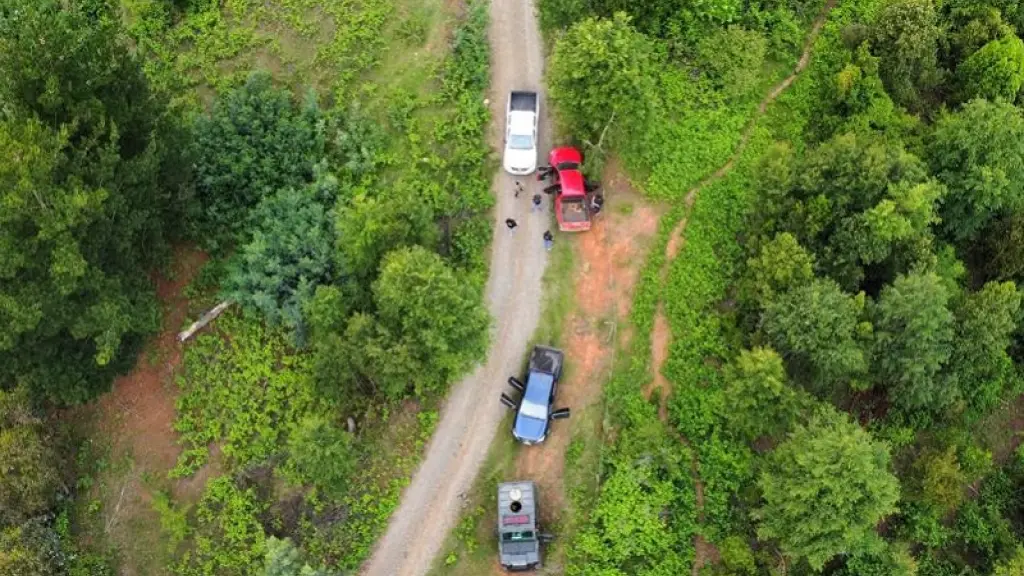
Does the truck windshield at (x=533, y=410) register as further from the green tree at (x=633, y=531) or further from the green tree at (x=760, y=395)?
the green tree at (x=760, y=395)

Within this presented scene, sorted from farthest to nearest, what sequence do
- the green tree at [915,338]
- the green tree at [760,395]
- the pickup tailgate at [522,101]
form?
the pickup tailgate at [522,101] < the green tree at [915,338] < the green tree at [760,395]

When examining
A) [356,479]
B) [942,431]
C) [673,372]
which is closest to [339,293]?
[356,479]

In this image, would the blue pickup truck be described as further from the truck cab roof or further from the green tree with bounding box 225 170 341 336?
the green tree with bounding box 225 170 341 336

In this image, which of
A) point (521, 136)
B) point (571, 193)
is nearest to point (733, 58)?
point (571, 193)

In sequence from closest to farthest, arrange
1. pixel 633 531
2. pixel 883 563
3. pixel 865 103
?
1. pixel 883 563
2. pixel 633 531
3. pixel 865 103

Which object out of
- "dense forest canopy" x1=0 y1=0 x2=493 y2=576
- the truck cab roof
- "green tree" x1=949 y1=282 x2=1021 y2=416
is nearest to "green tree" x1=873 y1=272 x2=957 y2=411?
"green tree" x1=949 y1=282 x2=1021 y2=416

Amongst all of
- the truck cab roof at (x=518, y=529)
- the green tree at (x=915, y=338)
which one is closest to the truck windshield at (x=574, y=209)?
the truck cab roof at (x=518, y=529)

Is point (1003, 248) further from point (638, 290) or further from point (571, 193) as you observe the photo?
point (571, 193)
